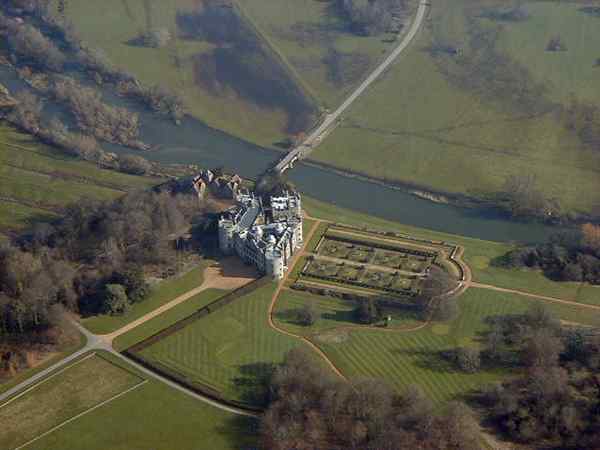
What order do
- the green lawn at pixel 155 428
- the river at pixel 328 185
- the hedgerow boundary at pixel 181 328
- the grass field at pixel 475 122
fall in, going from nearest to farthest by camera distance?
the green lawn at pixel 155 428 → the hedgerow boundary at pixel 181 328 → the river at pixel 328 185 → the grass field at pixel 475 122

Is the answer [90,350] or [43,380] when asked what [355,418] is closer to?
[90,350]

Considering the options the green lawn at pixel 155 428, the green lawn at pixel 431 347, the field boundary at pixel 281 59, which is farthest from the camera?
the field boundary at pixel 281 59

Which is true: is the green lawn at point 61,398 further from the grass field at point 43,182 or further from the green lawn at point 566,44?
the green lawn at point 566,44

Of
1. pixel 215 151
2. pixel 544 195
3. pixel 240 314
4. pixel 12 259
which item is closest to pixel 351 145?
pixel 215 151

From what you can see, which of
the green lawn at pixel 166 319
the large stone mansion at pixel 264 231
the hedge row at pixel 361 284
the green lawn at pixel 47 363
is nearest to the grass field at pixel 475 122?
the large stone mansion at pixel 264 231

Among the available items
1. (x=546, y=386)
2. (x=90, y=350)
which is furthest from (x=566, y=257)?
(x=90, y=350)

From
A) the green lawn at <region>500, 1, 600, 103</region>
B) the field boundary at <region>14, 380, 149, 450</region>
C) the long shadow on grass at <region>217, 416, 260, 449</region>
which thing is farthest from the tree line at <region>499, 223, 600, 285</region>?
the green lawn at <region>500, 1, 600, 103</region>
